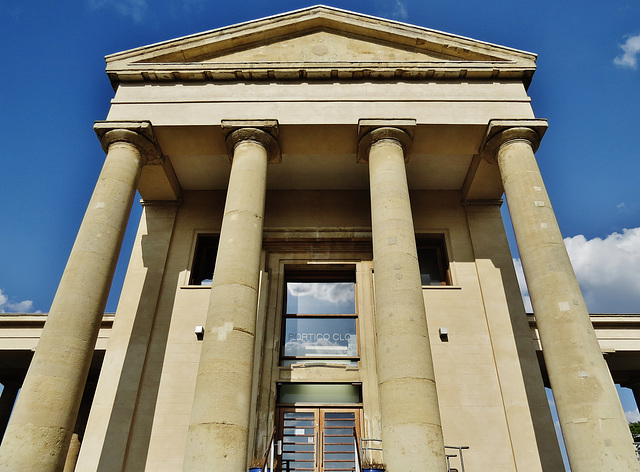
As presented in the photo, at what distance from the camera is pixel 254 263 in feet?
42.0

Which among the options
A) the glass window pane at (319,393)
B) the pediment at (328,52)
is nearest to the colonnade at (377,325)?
the pediment at (328,52)

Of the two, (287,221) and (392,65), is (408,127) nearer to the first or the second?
(392,65)

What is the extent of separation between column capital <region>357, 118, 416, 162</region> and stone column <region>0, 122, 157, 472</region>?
7190 mm

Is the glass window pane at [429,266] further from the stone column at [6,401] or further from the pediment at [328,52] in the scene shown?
the stone column at [6,401]

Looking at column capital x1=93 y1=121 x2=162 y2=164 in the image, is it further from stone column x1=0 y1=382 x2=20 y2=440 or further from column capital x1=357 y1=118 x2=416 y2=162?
stone column x1=0 y1=382 x2=20 y2=440

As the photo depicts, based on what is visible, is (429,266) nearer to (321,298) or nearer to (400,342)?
(321,298)

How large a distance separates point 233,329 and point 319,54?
1103cm

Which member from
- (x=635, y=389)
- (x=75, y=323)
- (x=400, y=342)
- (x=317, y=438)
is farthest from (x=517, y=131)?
(x=635, y=389)

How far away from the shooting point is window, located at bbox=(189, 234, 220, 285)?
746 inches

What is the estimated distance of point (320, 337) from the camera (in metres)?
17.3

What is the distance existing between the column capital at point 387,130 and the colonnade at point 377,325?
0.04 m

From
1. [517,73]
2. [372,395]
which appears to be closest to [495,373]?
[372,395]

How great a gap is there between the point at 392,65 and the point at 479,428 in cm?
1240

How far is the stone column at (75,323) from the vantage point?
34.2ft
